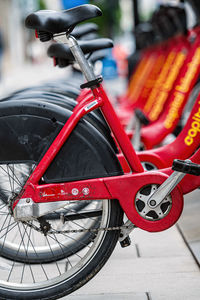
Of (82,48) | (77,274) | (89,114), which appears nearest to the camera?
(77,274)

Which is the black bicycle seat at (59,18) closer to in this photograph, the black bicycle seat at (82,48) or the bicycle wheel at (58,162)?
the bicycle wheel at (58,162)

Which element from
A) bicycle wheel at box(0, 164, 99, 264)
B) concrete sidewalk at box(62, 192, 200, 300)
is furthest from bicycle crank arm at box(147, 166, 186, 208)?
concrete sidewalk at box(62, 192, 200, 300)

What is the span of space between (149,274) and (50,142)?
952 mm

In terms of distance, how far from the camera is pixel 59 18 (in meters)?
2.44

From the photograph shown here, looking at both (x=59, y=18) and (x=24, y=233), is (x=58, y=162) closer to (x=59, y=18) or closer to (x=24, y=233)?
(x=24, y=233)

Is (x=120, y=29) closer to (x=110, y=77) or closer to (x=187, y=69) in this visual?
(x=110, y=77)

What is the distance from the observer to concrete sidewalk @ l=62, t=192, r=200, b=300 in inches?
109

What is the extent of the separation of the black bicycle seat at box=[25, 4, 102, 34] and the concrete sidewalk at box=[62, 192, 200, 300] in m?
1.22

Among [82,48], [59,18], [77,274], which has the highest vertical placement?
[82,48]

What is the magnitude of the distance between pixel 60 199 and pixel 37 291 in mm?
414

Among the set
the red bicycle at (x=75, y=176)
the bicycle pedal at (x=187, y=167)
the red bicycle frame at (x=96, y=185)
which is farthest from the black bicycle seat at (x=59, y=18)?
the bicycle pedal at (x=187, y=167)

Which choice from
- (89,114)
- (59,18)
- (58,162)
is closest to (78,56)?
(59,18)

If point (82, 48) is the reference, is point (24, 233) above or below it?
Answer: below

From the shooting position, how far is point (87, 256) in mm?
2541
